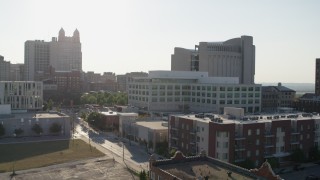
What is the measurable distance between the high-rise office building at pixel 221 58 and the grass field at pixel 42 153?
92.9 meters

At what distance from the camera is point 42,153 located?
8238 centimetres

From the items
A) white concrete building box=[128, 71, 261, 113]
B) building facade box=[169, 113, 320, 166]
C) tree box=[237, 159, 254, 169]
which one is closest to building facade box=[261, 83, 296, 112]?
white concrete building box=[128, 71, 261, 113]

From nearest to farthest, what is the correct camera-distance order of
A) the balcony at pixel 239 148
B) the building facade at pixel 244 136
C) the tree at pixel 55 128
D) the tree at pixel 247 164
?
the tree at pixel 247 164, the building facade at pixel 244 136, the balcony at pixel 239 148, the tree at pixel 55 128

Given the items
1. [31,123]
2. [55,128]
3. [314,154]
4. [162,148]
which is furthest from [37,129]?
[314,154]

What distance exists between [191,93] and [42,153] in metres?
69.0

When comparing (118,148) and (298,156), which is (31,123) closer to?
(118,148)

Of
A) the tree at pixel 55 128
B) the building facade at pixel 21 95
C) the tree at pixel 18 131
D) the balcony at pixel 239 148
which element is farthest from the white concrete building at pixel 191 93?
the balcony at pixel 239 148

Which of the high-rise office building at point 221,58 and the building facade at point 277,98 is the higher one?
the high-rise office building at point 221,58

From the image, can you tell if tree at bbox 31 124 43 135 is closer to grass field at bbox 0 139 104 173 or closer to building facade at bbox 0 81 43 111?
grass field at bbox 0 139 104 173

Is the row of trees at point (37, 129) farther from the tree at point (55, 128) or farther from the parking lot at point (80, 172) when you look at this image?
the parking lot at point (80, 172)

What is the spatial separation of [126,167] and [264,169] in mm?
37133

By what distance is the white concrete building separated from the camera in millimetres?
126938

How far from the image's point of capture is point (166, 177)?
4194 centimetres

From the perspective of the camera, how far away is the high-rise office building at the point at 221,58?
17525cm
